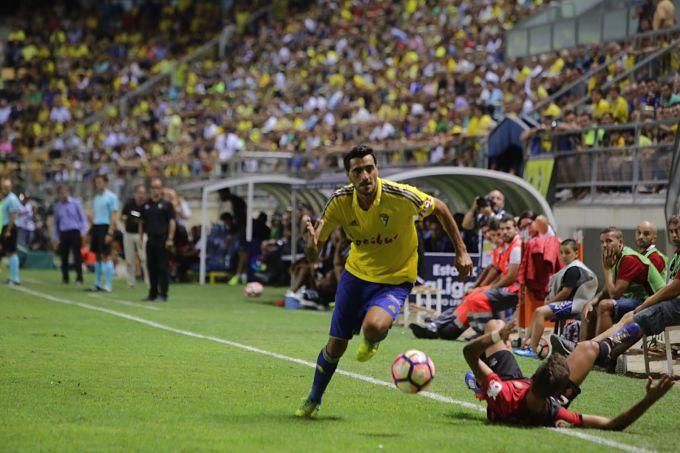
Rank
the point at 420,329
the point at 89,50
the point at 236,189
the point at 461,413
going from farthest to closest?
the point at 89,50
the point at 236,189
the point at 420,329
the point at 461,413

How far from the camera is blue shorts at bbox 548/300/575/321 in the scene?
13828 millimetres

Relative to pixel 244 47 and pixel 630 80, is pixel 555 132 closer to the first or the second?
pixel 630 80

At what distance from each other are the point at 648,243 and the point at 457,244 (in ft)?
14.7

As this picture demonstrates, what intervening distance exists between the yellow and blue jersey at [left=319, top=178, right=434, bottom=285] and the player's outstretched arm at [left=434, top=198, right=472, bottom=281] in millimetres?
81

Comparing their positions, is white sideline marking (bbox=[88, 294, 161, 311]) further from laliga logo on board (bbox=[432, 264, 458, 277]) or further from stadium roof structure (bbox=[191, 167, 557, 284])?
laliga logo on board (bbox=[432, 264, 458, 277])

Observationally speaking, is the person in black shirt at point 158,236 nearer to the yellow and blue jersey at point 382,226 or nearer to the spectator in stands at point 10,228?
the spectator in stands at point 10,228

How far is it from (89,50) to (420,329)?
38208 millimetres

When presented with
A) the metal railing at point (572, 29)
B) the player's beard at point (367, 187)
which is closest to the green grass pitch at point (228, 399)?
the player's beard at point (367, 187)

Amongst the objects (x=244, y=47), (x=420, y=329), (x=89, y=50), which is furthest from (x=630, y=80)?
(x=89, y=50)

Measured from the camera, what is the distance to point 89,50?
51281 millimetres

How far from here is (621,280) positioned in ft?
40.6

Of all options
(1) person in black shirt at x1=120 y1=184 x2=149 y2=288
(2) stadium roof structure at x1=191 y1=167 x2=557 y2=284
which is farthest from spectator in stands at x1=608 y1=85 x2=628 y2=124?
(1) person in black shirt at x1=120 y1=184 x2=149 y2=288

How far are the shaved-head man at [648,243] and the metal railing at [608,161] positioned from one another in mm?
5150

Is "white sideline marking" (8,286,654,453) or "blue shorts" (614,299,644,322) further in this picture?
"blue shorts" (614,299,644,322)
